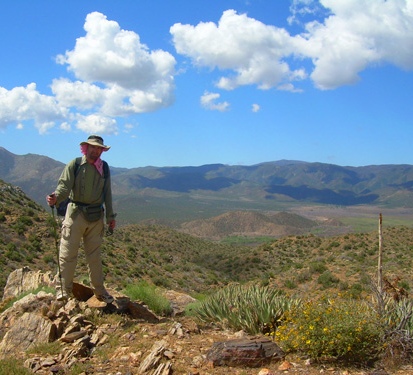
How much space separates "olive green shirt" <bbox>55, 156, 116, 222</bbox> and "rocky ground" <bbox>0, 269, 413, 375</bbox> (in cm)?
151

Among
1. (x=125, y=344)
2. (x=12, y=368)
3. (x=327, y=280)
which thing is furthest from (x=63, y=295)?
(x=327, y=280)

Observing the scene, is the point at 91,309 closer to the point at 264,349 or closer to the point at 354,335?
the point at 264,349

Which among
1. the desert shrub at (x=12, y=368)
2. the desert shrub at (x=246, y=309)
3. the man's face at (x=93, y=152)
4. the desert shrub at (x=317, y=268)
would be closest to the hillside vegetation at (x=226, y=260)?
the desert shrub at (x=317, y=268)

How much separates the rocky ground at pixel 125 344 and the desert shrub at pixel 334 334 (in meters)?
0.15

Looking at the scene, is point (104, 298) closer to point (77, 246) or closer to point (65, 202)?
point (77, 246)

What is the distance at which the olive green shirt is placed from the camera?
597 cm

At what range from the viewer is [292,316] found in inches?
205

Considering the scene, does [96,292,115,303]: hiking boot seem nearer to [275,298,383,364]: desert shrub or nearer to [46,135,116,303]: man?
[46,135,116,303]: man

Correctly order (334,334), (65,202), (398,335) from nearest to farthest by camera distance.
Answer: (334,334) < (398,335) < (65,202)

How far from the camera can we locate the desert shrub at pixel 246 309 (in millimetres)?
5840

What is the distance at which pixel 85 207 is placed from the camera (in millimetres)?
6141

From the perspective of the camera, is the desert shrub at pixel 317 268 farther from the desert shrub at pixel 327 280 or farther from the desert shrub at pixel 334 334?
the desert shrub at pixel 334 334

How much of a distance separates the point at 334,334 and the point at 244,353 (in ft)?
3.30

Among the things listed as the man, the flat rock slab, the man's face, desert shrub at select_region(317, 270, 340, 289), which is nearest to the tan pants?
the man
